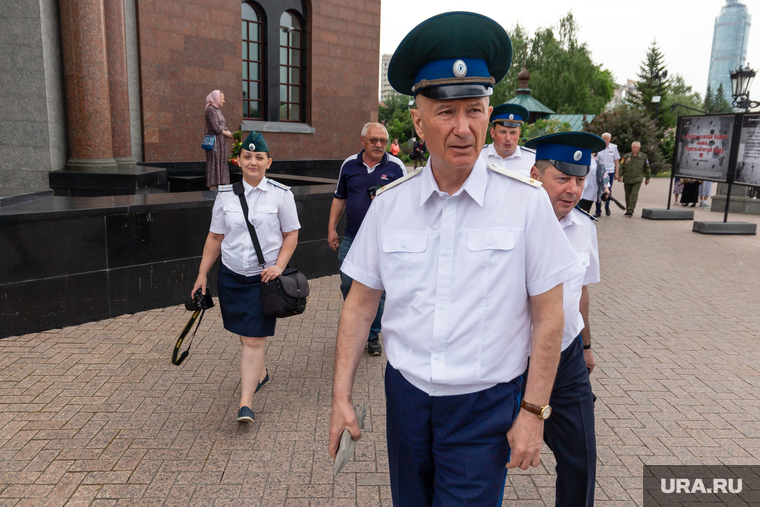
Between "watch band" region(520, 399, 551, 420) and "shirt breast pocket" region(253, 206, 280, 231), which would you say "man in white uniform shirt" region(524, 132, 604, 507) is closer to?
"watch band" region(520, 399, 551, 420)

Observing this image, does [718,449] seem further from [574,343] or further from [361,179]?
[361,179]

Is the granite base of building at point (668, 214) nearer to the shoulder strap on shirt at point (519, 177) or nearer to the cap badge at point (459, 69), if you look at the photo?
the shoulder strap on shirt at point (519, 177)

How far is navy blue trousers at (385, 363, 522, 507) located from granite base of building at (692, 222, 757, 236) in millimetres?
13886

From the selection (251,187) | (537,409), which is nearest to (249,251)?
(251,187)

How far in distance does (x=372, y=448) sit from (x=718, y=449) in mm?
2248

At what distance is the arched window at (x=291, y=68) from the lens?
16406 mm

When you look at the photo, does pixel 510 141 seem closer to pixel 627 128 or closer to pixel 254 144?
pixel 254 144

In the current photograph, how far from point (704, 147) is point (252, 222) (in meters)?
13.6

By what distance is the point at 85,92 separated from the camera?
928 centimetres

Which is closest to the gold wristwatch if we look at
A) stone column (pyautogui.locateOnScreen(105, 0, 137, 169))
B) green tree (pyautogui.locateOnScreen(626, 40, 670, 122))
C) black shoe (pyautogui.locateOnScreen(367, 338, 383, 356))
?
black shoe (pyautogui.locateOnScreen(367, 338, 383, 356))

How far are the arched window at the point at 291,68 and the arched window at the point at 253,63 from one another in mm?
581

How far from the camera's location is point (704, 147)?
14.5 m

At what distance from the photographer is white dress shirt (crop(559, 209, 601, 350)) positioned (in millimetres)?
2574

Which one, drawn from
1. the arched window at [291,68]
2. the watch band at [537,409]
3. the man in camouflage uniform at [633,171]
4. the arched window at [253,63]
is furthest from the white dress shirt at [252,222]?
the man in camouflage uniform at [633,171]
